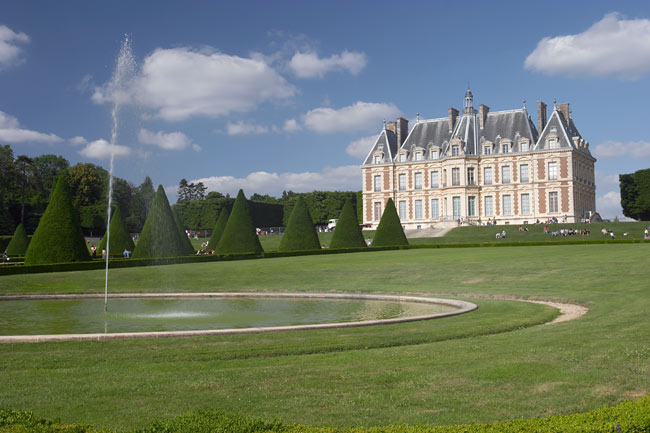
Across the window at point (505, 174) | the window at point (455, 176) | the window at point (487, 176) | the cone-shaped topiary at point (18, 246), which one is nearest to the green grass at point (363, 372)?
the cone-shaped topiary at point (18, 246)

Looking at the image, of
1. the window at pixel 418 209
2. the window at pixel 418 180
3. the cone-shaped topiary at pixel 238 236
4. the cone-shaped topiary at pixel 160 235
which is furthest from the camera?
the window at pixel 418 180

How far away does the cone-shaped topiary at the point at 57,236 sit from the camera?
2548 cm

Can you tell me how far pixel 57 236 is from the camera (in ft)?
84.5

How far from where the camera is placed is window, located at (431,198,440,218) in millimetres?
66688

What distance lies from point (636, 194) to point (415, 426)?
226 ft

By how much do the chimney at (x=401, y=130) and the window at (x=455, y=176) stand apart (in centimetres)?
801

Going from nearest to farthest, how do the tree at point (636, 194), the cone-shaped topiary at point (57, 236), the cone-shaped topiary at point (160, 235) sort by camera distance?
the cone-shaped topiary at point (57, 236) < the cone-shaped topiary at point (160, 235) < the tree at point (636, 194)

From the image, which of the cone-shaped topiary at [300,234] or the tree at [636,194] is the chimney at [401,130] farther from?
the cone-shaped topiary at [300,234]

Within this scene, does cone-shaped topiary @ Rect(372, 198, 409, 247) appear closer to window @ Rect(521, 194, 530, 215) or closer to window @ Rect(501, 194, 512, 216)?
window @ Rect(501, 194, 512, 216)

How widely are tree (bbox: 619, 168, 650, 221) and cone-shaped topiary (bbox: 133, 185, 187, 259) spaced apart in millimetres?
50994

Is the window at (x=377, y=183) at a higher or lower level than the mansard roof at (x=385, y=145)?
lower

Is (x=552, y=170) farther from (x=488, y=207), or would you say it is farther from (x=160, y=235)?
(x=160, y=235)

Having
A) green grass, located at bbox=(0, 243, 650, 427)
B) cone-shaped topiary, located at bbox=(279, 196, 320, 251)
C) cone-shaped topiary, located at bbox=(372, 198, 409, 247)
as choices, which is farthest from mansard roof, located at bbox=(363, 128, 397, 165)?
green grass, located at bbox=(0, 243, 650, 427)

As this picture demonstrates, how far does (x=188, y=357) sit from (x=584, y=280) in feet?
46.4
